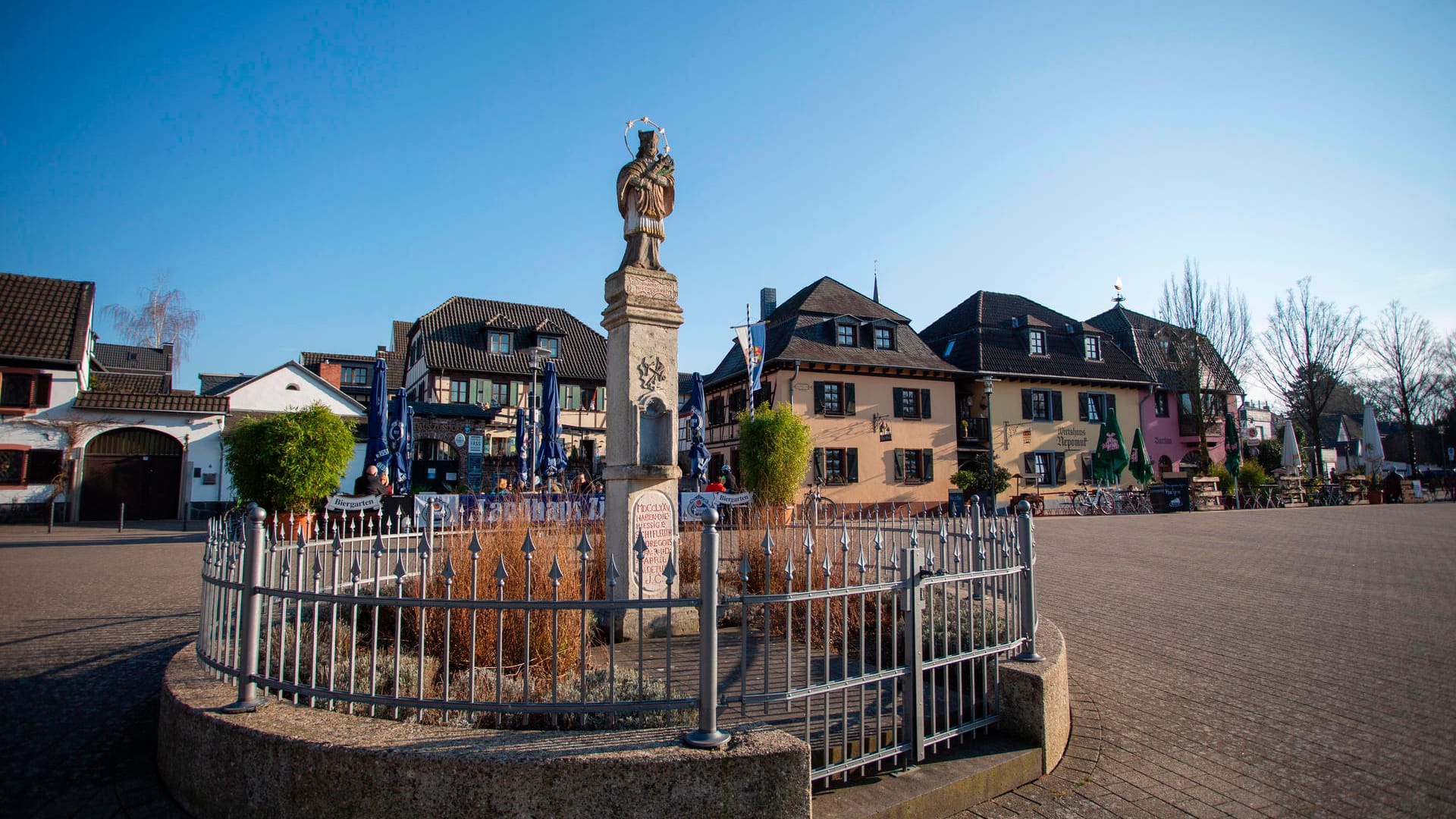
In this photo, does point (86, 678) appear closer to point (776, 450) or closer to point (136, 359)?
point (776, 450)

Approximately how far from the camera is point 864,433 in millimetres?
30859

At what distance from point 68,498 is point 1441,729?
32.8 meters

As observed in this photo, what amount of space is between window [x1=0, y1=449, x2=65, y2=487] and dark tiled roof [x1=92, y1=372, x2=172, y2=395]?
6.00 meters

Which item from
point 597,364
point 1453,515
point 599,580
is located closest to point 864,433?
point 597,364

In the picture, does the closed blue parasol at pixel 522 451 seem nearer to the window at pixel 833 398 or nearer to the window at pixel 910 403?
the window at pixel 833 398

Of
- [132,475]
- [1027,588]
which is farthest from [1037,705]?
[132,475]

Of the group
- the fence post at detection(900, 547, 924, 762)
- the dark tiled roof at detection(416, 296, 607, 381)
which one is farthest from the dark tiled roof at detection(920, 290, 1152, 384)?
the fence post at detection(900, 547, 924, 762)

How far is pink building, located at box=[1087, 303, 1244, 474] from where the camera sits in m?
37.2

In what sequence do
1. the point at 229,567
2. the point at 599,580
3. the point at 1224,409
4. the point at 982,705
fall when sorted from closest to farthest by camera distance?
the point at 229,567
the point at 982,705
the point at 599,580
the point at 1224,409

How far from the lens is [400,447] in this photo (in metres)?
17.3

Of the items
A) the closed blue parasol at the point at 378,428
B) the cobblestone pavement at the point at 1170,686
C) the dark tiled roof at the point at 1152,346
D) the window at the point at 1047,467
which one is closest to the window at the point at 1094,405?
the window at the point at 1047,467

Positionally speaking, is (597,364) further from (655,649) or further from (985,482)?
(655,649)

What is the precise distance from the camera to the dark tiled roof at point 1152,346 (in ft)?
122

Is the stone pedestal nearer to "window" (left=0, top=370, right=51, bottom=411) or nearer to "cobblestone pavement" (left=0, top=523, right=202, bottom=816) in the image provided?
"cobblestone pavement" (left=0, top=523, right=202, bottom=816)
